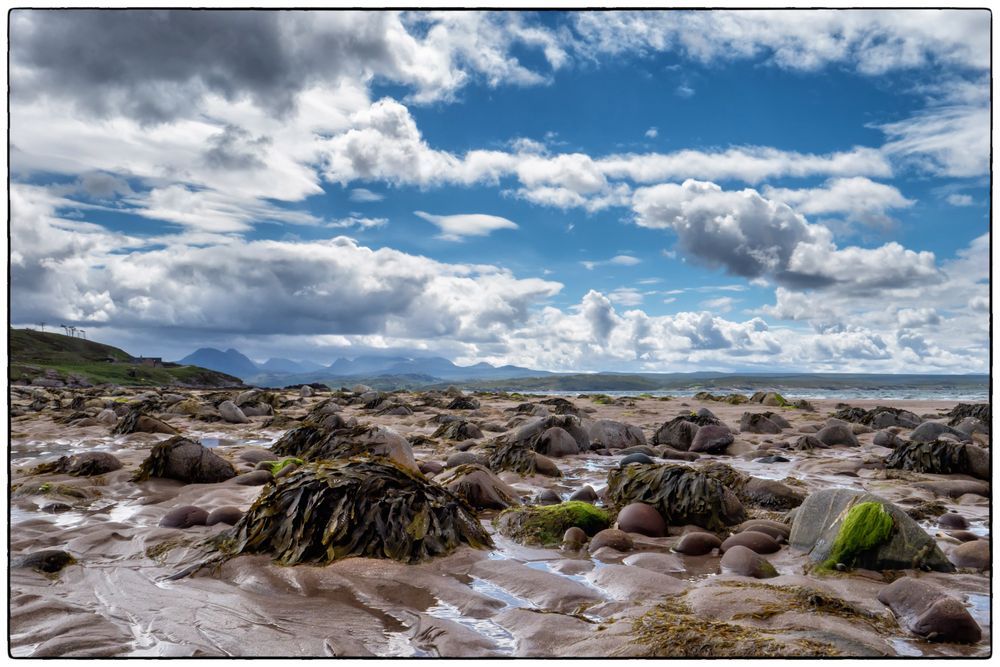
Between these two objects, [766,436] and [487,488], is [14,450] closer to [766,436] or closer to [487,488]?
[487,488]

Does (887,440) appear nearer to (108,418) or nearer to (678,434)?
(678,434)

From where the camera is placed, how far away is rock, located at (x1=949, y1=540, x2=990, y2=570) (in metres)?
4.22

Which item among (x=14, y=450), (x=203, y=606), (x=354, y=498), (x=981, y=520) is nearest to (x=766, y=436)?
(x=981, y=520)

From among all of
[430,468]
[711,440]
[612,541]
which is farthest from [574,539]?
[711,440]

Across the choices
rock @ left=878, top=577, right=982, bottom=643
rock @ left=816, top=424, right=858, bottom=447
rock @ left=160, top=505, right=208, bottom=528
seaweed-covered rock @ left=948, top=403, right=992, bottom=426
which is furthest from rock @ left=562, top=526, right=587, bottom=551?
seaweed-covered rock @ left=948, top=403, right=992, bottom=426

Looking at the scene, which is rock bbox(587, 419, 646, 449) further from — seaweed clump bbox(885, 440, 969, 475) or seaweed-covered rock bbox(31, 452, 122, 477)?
seaweed-covered rock bbox(31, 452, 122, 477)

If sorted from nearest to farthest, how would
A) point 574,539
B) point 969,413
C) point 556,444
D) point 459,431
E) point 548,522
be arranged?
point 574,539 → point 548,522 → point 556,444 → point 459,431 → point 969,413

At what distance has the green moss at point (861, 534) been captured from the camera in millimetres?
4152

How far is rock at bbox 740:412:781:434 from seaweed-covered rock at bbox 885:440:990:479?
207 inches

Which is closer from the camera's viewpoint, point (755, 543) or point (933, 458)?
point (755, 543)

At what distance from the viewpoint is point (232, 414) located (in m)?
16.6

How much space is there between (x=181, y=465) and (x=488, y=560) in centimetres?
469

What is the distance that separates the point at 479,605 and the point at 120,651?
5.53ft

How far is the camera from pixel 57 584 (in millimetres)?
3615
